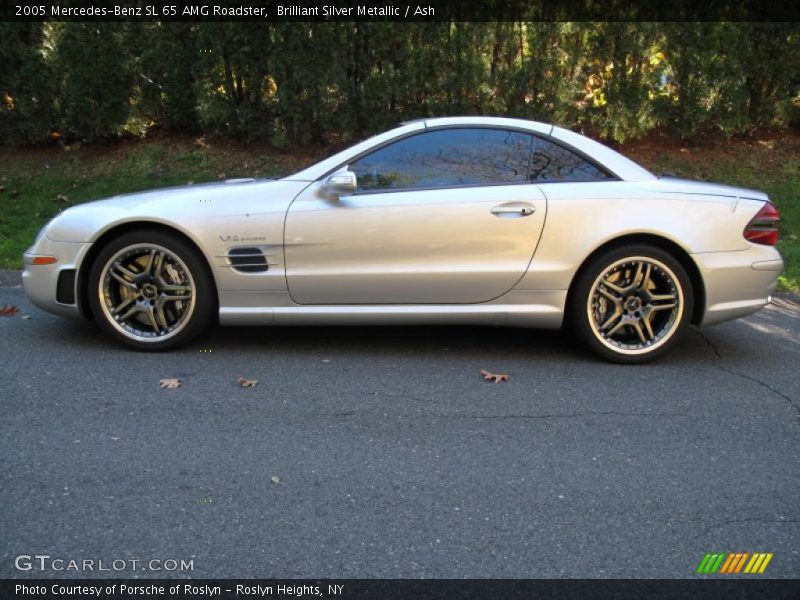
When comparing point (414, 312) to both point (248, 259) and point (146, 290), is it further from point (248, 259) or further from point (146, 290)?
point (146, 290)

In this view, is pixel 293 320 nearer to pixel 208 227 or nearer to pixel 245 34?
pixel 208 227

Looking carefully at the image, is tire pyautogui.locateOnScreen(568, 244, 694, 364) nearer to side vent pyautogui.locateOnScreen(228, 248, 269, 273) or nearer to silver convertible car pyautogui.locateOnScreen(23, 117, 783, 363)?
silver convertible car pyautogui.locateOnScreen(23, 117, 783, 363)

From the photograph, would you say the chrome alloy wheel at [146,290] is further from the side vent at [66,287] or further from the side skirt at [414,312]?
the side skirt at [414,312]

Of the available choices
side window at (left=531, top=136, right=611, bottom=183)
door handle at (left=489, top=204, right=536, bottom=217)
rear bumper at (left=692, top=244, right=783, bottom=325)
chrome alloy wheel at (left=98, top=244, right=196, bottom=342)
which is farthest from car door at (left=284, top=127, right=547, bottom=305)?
rear bumper at (left=692, top=244, right=783, bottom=325)

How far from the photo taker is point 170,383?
436 cm

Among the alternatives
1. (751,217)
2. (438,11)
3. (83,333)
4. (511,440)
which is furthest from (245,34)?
(511,440)

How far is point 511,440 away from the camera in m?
3.72

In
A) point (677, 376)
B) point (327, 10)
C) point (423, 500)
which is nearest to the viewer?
point (423, 500)

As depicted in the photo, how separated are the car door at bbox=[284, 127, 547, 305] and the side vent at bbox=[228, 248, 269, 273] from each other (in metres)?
0.17

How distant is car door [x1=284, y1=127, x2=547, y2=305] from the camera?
15.4 feet

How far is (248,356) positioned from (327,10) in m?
6.05

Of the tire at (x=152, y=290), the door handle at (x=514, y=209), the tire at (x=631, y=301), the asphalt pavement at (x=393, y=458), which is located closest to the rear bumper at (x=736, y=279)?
the tire at (x=631, y=301)

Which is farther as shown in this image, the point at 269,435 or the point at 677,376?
the point at 677,376
